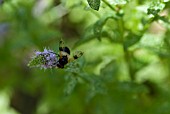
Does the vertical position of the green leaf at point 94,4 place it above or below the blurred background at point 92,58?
below

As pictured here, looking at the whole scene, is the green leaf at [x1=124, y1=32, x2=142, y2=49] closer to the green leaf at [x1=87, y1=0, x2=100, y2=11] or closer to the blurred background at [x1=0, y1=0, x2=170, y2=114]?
the blurred background at [x1=0, y1=0, x2=170, y2=114]

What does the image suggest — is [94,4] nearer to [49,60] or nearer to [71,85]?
[49,60]

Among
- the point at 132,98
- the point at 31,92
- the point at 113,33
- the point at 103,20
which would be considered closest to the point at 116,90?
the point at 132,98

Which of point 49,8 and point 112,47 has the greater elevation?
point 49,8

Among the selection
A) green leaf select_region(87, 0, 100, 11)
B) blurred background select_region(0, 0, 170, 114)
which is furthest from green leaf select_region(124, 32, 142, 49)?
green leaf select_region(87, 0, 100, 11)

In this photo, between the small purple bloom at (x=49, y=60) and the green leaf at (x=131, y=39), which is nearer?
the small purple bloom at (x=49, y=60)

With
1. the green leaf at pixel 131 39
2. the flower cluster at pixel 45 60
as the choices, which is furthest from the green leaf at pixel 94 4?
the green leaf at pixel 131 39

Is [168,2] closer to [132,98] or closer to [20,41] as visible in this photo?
[132,98]

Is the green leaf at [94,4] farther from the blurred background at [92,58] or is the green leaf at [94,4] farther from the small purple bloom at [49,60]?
the small purple bloom at [49,60]
